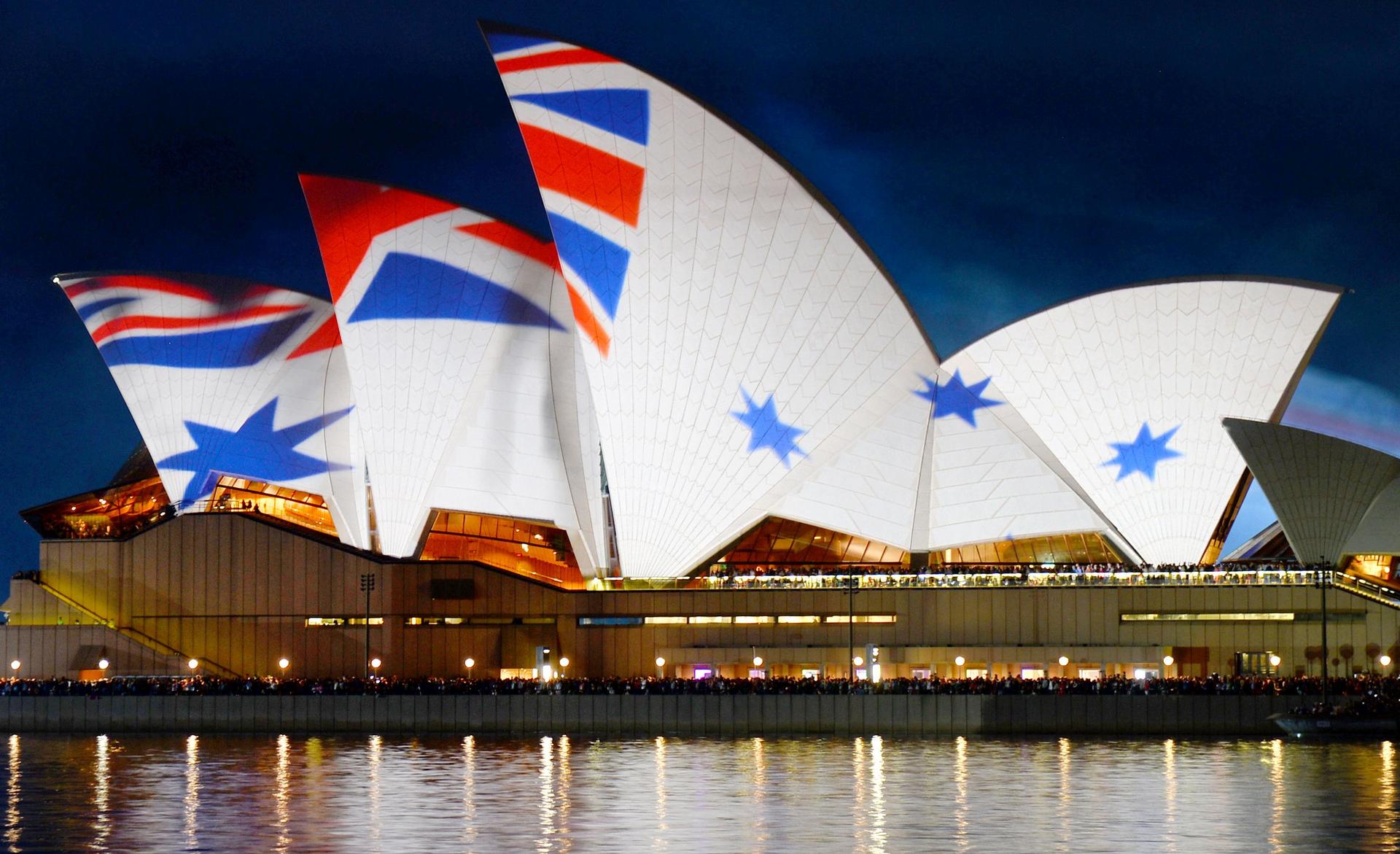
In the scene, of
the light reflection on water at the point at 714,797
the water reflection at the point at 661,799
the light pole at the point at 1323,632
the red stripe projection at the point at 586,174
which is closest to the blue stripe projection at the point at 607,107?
the red stripe projection at the point at 586,174

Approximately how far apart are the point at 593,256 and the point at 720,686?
14474 millimetres

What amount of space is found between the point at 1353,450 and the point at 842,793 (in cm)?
2908

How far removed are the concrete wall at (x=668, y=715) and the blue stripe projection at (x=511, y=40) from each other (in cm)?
1904

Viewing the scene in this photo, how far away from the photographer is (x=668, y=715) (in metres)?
43.7

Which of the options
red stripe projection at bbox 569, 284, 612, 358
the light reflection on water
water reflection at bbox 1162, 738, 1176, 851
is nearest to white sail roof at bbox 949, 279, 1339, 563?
red stripe projection at bbox 569, 284, 612, 358

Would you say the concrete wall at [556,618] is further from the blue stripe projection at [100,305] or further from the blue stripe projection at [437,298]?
the blue stripe projection at [100,305]

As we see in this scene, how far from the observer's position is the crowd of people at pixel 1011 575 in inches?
1994

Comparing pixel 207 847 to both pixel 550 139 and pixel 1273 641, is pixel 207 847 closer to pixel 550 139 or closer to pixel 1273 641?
pixel 550 139

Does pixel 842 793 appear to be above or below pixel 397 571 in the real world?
below

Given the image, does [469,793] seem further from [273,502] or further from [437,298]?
[273,502]

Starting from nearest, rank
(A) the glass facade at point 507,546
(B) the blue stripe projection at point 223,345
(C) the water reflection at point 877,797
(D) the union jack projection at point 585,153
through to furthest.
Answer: (C) the water reflection at point 877,797 → (D) the union jack projection at point 585,153 → (A) the glass facade at point 507,546 → (B) the blue stripe projection at point 223,345

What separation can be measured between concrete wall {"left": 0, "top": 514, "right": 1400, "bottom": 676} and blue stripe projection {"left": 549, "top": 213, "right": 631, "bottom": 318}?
10.3m

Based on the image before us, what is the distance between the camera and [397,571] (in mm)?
54250

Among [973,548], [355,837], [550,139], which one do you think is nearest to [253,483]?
[550,139]
